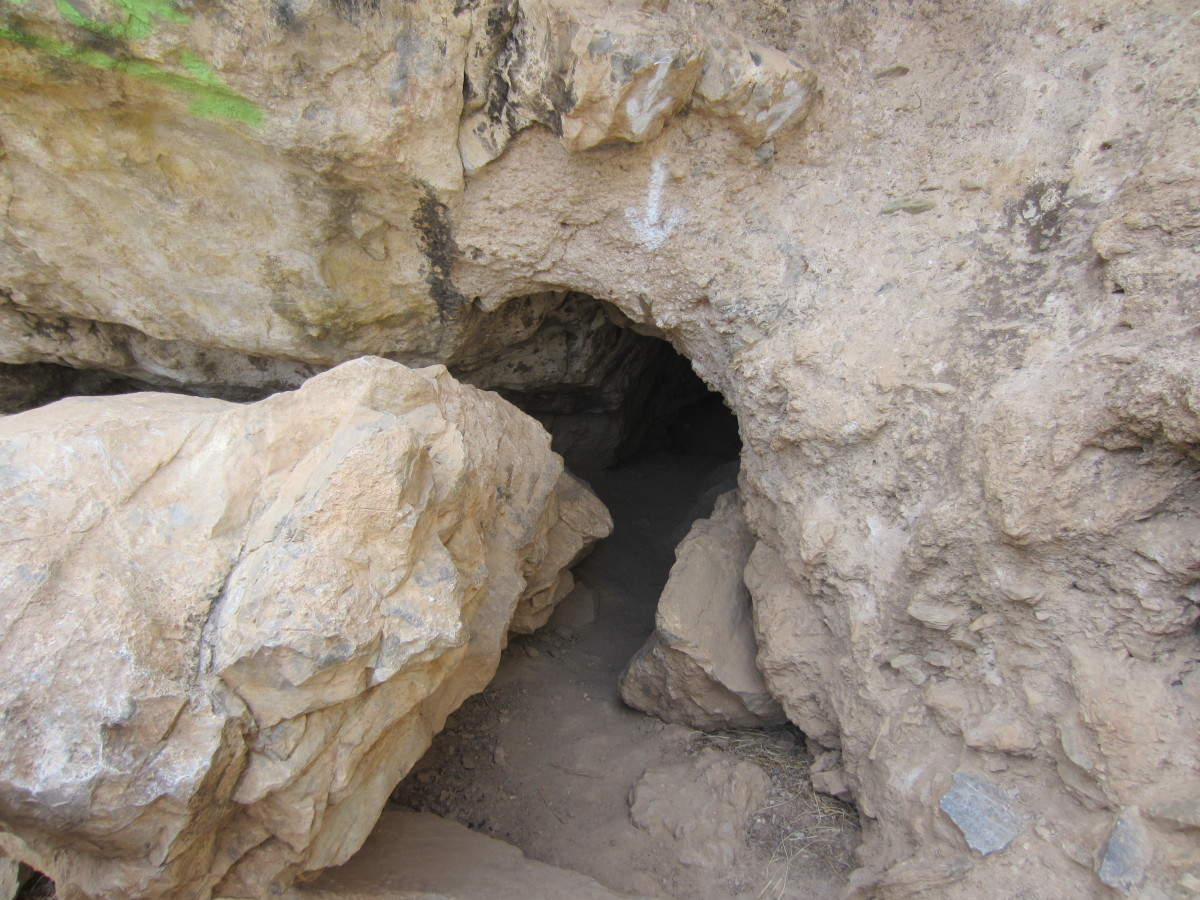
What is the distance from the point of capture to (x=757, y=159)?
230cm

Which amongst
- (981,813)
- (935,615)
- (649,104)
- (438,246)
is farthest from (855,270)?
(981,813)

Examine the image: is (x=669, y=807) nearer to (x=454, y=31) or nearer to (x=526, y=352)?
(x=526, y=352)

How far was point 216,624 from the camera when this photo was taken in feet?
4.99

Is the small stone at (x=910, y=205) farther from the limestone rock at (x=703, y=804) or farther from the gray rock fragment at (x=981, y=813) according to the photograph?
the limestone rock at (x=703, y=804)

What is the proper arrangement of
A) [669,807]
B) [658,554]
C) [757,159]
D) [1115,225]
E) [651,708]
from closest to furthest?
1. [1115,225]
2. [757,159]
3. [669,807]
4. [651,708]
5. [658,554]

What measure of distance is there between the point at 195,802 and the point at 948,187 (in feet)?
7.86

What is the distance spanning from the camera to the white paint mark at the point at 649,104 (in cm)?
200

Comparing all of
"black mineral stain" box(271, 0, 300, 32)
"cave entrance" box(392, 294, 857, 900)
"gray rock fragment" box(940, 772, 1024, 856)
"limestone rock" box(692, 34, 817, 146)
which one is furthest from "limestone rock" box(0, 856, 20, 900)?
"limestone rock" box(692, 34, 817, 146)

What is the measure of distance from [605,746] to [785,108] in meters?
2.30

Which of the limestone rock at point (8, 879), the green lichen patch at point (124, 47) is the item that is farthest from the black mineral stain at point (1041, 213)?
the limestone rock at point (8, 879)

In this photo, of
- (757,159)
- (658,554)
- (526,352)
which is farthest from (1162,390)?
(658,554)

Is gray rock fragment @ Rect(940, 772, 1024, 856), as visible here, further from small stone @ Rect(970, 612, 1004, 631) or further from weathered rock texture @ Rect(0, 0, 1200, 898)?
small stone @ Rect(970, 612, 1004, 631)

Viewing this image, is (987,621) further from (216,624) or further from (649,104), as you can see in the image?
(216,624)

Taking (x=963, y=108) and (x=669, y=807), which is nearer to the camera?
(x=963, y=108)
